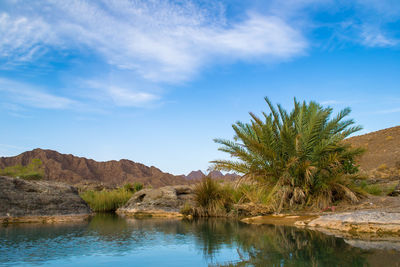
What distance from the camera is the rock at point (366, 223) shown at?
6.71 metres

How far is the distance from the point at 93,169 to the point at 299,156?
41906mm

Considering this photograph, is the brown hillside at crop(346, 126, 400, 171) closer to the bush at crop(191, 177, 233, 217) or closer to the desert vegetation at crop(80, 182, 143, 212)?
the bush at crop(191, 177, 233, 217)

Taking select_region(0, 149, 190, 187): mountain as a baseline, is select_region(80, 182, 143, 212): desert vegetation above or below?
below

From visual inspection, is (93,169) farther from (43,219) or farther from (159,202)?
(43,219)

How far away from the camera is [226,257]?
4945 millimetres

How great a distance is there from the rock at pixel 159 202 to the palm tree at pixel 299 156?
10.3 ft

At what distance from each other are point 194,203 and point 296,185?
4607 millimetres

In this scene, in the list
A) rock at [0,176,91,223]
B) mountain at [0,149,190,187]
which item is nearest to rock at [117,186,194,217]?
rock at [0,176,91,223]

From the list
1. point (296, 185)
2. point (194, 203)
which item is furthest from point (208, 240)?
point (194, 203)

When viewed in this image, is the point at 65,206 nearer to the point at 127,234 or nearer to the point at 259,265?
the point at 127,234

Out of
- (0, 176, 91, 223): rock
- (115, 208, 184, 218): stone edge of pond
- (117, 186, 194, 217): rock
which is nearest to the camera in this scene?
(0, 176, 91, 223): rock

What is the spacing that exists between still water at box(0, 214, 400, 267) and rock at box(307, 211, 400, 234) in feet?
2.69

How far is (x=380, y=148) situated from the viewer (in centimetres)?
3388

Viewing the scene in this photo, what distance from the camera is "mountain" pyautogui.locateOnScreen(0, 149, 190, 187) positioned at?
136 feet
